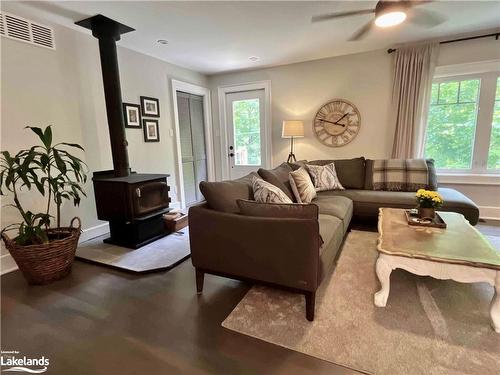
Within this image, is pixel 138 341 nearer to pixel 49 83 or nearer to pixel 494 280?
pixel 494 280

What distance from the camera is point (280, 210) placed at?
1696 millimetres

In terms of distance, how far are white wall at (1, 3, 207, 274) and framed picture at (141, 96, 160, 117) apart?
3.1 inches

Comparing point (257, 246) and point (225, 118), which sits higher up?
point (225, 118)

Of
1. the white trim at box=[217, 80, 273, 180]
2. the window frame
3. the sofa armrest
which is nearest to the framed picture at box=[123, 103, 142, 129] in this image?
the white trim at box=[217, 80, 273, 180]

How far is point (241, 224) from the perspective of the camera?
1.73m

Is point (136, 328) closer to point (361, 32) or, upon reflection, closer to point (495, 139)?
point (361, 32)

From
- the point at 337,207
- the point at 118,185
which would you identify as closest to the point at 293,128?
the point at 337,207

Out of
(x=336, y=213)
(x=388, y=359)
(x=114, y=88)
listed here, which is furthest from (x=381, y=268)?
(x=114, y=88)

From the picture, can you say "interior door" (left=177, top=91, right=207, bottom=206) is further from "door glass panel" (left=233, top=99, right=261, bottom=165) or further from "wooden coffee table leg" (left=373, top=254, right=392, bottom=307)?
"wooden coffee table leg" (left=373, top=254, right=392, bottom=307)

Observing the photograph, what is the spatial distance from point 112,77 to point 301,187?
2438 millimetres

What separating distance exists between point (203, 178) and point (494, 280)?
445 cm

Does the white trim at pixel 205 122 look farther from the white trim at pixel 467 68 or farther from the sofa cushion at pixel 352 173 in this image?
the white trim at pixel 467 68

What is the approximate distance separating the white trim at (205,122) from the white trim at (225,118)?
0.73 feet

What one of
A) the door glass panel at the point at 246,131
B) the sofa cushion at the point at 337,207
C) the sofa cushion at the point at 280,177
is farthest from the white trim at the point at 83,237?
the sofa cushion at the point at 337,207
